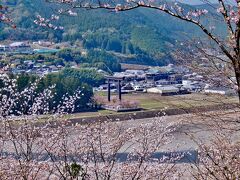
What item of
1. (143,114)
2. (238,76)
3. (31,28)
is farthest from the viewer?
(31,28)

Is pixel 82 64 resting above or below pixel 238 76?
below

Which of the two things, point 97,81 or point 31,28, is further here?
point 31,28

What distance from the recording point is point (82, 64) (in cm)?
4559

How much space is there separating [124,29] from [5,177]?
6589 cm

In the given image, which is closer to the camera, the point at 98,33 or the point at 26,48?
the point at 26,48

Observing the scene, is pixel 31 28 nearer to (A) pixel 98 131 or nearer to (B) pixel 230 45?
(A) pixel 98 131

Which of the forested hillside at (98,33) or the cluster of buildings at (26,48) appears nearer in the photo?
the cluster of buildings at (26,48)

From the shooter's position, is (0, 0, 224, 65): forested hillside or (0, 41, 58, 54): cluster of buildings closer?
(0, 41, 58, 54): cluster of buildings

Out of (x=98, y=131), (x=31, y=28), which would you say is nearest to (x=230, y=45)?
(x=98, y=131)

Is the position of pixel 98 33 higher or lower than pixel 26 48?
higher

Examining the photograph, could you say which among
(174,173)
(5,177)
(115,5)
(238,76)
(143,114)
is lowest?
(143,114)

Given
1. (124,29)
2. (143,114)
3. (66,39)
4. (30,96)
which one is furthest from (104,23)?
(30,96)

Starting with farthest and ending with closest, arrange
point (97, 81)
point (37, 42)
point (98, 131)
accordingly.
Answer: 1. point (37, 42)
2. point (97, 81)
3. point (98, 131)

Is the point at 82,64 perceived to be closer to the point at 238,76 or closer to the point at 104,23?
the point at 104,23
